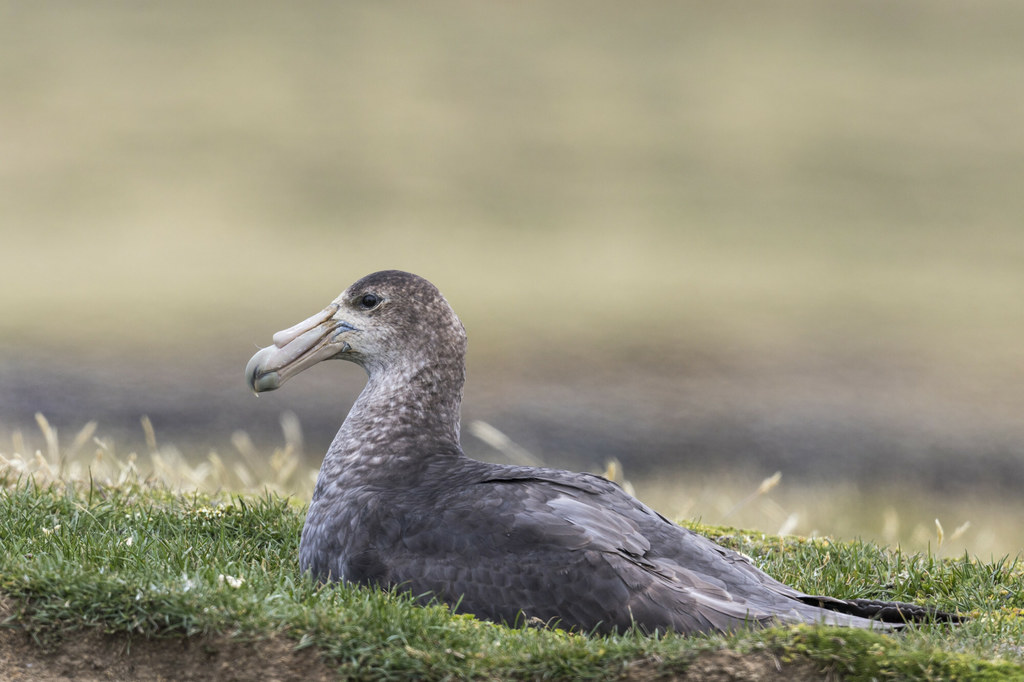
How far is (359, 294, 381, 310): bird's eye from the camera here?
684cm

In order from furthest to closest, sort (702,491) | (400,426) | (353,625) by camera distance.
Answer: (702,491) → (400,426) → (353,625)

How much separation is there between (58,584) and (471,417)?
8.40 meters

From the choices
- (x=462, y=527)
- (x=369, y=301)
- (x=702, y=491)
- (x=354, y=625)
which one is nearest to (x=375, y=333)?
(x=369, y=301)

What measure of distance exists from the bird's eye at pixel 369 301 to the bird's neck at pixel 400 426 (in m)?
0.33

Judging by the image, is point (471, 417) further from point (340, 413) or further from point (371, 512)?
point (371, 512)

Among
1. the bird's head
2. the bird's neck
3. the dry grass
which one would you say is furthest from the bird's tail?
the bird's head

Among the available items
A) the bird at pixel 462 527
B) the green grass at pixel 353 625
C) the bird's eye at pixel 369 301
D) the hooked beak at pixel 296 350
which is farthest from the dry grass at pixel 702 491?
the green grass at pixel 353 625

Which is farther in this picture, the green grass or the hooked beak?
the hooked beak

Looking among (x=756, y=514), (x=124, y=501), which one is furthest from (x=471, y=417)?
(x=124, y=501)

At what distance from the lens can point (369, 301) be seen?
6852mm

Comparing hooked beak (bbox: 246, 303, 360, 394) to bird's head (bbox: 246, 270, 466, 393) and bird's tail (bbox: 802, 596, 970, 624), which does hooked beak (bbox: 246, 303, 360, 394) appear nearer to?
bird's head (bbox: 246, 270, 466, 393)

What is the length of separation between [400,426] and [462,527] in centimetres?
102

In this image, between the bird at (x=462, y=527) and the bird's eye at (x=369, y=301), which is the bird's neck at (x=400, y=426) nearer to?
the bird at (x=462, y=527)

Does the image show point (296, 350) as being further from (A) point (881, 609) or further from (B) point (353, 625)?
Result: (A) point (881, 609)
